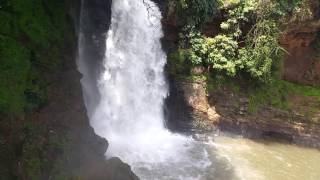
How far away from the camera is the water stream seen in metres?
16.1

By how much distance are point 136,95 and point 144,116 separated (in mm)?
934

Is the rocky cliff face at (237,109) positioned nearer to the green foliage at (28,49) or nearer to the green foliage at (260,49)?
the green foliage at (260,49)

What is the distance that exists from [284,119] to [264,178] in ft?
15.3

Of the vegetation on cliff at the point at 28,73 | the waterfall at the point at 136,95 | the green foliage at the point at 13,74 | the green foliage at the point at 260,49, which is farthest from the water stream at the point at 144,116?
the green foliage at the point at 13,74

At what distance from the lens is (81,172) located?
38.2 ft

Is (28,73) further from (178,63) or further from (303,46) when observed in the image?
(303,46)

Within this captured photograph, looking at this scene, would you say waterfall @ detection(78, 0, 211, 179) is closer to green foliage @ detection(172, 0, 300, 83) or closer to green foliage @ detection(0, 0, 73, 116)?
green foliage @ detection(172, 0, 300, 83)

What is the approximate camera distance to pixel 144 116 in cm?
1909

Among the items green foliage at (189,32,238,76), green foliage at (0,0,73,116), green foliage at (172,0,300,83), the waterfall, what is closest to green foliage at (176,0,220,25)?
green foliage at (172,0,300,83)

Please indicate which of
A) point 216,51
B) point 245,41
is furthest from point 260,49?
point 216,51

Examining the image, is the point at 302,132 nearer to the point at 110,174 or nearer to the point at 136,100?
the point at 136,100

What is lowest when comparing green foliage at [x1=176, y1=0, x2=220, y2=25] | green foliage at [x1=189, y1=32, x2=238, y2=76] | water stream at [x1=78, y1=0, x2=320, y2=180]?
water stream at [x1=78, y1=0, x2=320, y2=180]

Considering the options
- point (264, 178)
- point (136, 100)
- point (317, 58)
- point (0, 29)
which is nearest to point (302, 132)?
point (317, 58)

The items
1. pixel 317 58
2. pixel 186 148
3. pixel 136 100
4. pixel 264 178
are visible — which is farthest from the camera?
pixel 317 58
